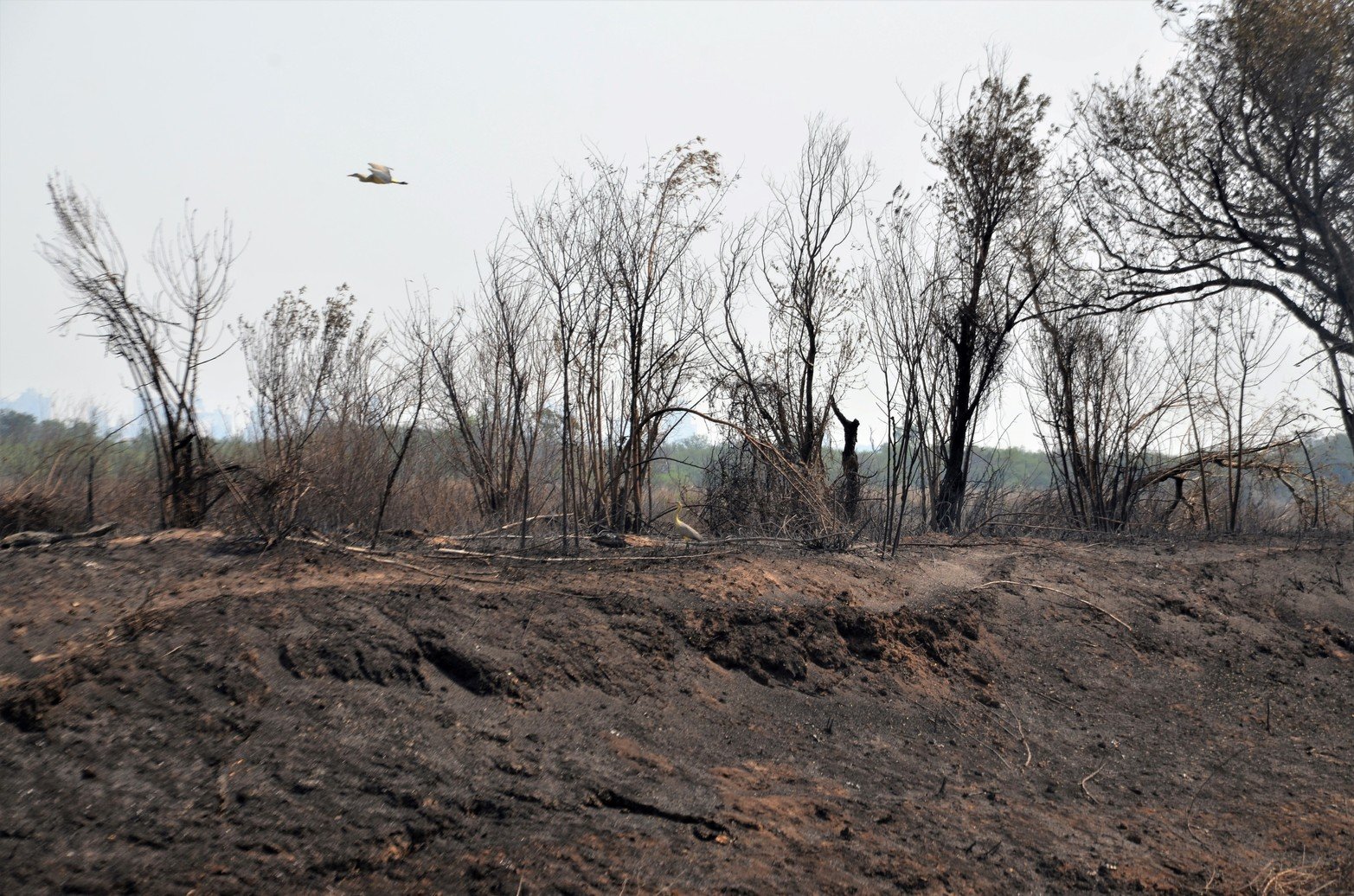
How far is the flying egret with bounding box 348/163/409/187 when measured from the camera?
286 inches

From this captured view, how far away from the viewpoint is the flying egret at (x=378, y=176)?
727cm

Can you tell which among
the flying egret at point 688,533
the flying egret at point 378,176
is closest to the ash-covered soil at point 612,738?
the flying egret at point 688,533

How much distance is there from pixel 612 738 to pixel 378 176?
526 cm

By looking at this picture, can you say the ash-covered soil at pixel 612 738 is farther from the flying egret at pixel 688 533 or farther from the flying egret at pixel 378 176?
the flying egret at pixel 378 176

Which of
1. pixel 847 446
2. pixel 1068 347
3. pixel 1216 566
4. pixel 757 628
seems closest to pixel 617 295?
pixel 847 446

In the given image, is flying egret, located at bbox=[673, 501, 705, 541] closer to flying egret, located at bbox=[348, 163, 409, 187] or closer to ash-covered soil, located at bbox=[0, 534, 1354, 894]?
ash-covered soil, located at bbox=[0, 534, 1354, 894]

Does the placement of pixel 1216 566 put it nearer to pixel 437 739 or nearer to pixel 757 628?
pixel 757 628

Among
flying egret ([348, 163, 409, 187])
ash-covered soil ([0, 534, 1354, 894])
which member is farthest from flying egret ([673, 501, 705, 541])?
flying egret ([348, 163, 409, 187])

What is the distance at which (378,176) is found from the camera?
7.34m

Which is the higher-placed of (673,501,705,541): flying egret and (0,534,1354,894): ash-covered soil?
(673,501,705,541): flying egret

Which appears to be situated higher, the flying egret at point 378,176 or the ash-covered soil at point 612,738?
the flying egret at point 378,176

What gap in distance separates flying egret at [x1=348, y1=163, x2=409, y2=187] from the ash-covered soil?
11.1 ft

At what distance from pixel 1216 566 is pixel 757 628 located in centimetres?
621

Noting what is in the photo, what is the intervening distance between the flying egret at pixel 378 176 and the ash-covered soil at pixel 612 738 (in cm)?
338
